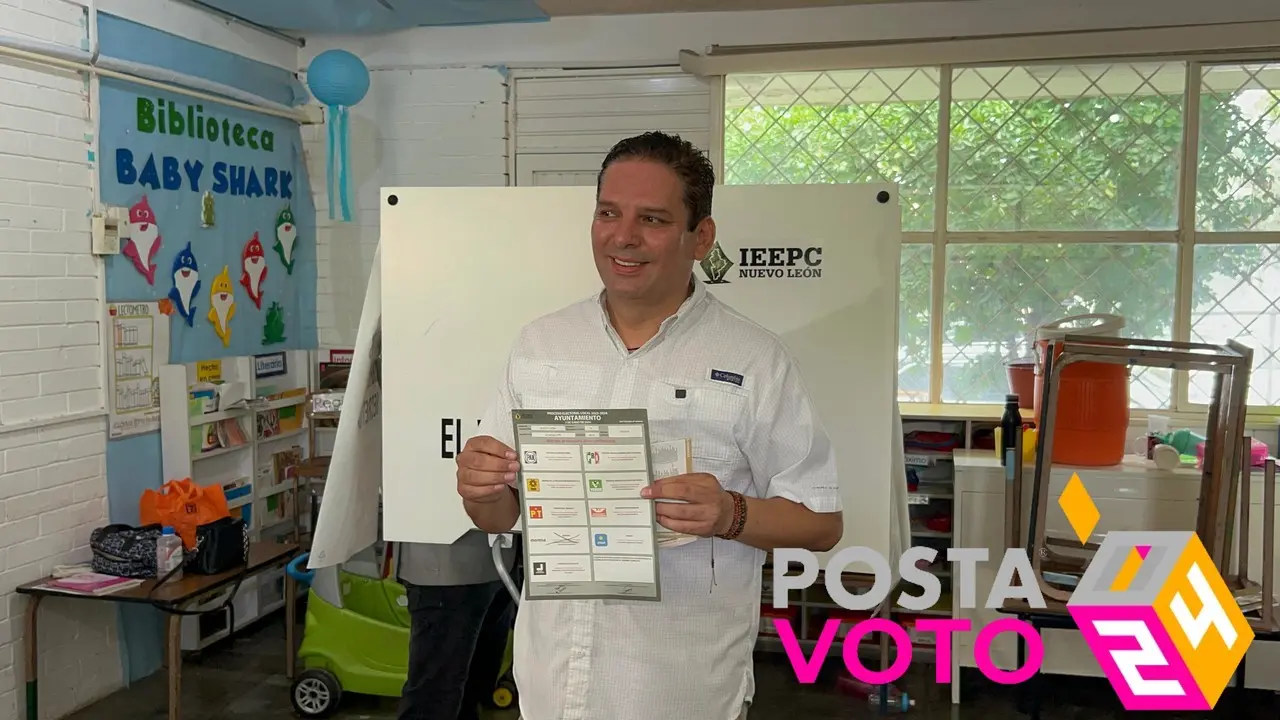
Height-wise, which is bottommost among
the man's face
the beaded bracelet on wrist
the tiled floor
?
the tiled floor

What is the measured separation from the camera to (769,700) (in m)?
3.85

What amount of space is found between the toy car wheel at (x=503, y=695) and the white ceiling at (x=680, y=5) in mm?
2878

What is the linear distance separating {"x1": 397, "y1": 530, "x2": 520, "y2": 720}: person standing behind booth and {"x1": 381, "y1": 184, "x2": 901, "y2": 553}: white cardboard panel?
0.12 m

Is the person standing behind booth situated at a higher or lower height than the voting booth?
lower

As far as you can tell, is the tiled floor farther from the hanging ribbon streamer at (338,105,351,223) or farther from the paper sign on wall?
the hanging ribbon streamer at (338,105,351,223)

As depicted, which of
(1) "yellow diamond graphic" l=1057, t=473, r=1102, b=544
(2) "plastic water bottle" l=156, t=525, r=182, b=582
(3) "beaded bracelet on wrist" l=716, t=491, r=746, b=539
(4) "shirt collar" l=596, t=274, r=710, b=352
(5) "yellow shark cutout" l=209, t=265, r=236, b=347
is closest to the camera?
(3) "beaded bracelet on wrist" l=716, t=491, r=746, b=539

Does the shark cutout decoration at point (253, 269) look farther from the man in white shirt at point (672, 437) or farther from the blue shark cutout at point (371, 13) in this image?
the man in white shirt at point (672, 437)

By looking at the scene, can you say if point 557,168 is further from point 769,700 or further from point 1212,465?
point 1212,465

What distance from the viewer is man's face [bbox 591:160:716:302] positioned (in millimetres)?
1531

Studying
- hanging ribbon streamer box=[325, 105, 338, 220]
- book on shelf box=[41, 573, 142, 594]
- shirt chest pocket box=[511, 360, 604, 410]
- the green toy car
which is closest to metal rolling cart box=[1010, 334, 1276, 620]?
shirt chest pocket box=[511, 360, 604, 410]

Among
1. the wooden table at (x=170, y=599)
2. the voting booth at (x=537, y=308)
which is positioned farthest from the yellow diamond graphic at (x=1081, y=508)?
the wooden table at (x=170, y=599)

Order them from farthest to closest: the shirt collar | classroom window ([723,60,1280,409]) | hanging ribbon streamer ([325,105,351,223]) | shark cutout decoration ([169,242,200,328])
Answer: hanging ribbon streamer ([325,105,351,223])
classroom window ([723,60,1280,409])
shark cutout decoration ([169,242,200,328])
the shirt collar

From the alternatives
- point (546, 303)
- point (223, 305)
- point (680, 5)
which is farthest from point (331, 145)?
point (546, 303)

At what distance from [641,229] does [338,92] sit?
3216 mm
